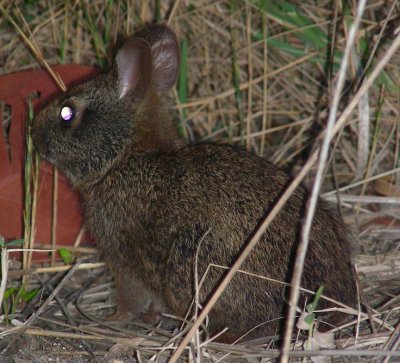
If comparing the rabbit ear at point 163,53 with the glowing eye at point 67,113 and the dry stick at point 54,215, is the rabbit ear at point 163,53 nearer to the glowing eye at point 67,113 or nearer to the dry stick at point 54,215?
the glowing eye at point 67,113

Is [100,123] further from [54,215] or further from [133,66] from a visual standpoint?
[54,215]

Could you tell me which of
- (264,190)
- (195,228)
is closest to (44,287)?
(195,228)

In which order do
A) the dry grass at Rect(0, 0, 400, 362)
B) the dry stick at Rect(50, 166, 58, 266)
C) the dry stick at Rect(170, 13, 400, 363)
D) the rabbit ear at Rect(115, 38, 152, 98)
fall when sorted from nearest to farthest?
the dry stick at Rect(170, 13, 400, 363), the rabbit ear at Rect(115, 38, 152, 98), the dry stick at Rect(50, 166, 58, 266), the dry grass at Rect(0, 0, 400, 362)

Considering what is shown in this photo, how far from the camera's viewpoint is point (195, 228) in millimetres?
3639

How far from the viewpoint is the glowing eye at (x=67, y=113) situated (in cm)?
417

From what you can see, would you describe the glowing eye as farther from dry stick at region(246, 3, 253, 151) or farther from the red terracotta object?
dry stick at region(246, 3, 253, 151)

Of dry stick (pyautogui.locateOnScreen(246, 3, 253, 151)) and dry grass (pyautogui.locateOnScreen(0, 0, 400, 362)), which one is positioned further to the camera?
dry stick (pyautogui.locateOnScreen(246, 3, 253, 151))

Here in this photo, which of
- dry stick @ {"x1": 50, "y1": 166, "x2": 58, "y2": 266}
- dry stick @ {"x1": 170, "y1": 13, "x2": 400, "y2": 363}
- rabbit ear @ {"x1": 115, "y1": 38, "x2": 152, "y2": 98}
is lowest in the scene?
dry stick @ {"x1": 50, "y1": 166, "x2": 58, "y2": 266}

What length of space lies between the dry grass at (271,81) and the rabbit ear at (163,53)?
512 millimetres

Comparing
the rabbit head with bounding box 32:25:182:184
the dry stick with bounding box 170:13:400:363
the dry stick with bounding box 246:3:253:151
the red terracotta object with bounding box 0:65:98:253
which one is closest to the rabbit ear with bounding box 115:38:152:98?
the rabbit head with bounding box 32:25:182:184

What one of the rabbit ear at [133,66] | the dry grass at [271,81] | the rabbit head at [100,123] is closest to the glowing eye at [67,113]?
the rabbit head at [100,123]

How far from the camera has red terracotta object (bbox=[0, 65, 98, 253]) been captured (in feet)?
15.3

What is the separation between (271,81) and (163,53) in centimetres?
133

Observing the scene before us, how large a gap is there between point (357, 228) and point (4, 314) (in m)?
2.24
